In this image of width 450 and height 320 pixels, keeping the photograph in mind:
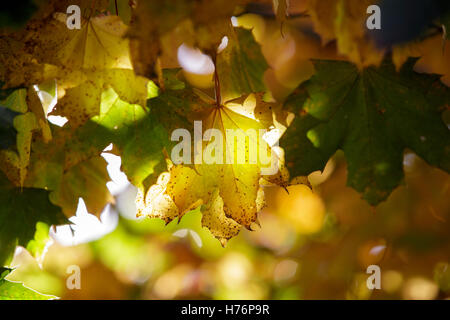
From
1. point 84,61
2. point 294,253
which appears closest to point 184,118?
point 84,61

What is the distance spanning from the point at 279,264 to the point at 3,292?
3132 mm

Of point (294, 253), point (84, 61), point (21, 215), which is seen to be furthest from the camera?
point (294, 253)

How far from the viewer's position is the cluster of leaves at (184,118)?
1.11 metres

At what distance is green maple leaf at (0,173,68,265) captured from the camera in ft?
4.48

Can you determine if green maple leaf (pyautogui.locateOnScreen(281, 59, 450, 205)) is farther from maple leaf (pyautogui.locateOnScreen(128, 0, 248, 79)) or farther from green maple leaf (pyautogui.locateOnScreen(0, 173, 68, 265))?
green maple leaf (pyautogui.locateOnScreen(0, 173, 68, 265))

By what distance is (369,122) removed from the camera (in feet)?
4.24

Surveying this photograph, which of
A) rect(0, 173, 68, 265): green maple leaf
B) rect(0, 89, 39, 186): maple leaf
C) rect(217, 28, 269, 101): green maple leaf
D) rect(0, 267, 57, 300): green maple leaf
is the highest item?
rect(217, 28, 269, 101): green maple leaf

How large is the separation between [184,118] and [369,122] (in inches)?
22.2

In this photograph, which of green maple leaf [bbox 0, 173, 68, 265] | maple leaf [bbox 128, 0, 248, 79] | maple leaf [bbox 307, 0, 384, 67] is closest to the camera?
maple leaf [bbox 128, 0, 248, 79]

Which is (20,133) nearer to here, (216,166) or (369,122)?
(216,166)

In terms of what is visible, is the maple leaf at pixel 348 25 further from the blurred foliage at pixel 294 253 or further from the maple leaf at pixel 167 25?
the blurred foliage at pixel 294 253

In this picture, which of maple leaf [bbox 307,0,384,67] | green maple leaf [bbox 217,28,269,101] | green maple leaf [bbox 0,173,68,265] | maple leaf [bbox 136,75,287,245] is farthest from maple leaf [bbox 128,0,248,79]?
green maple leaf [bbox 0,173,68,265]

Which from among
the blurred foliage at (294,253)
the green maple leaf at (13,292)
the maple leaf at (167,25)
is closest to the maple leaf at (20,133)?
the green maple leaf at (13,292)
